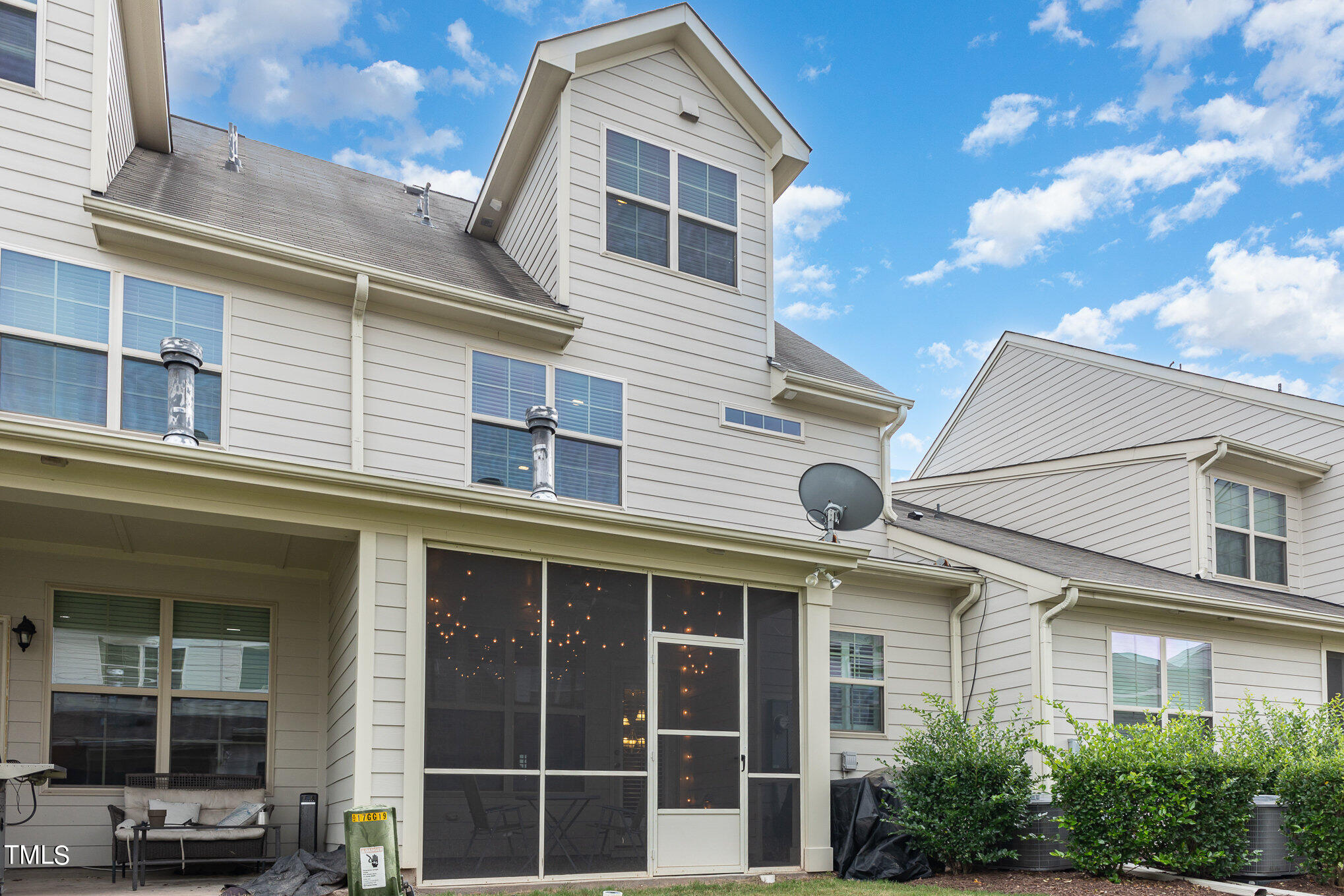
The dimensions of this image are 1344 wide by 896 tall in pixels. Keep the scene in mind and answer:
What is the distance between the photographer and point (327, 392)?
8148mm

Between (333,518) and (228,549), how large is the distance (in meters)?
1.86

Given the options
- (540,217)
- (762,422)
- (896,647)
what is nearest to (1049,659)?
(896,647)

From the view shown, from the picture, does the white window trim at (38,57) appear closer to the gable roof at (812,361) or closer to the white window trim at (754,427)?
the white window trim at (754,427)

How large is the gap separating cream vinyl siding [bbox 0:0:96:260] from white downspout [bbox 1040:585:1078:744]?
913 centimetres

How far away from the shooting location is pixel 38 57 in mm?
7566

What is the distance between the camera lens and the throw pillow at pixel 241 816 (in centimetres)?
742

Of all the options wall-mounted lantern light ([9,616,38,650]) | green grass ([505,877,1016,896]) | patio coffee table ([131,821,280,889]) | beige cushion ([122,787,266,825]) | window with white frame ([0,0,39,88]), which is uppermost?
window with white frame ([0,0,39,88])

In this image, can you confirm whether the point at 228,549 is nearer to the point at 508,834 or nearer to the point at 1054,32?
the point at 508,834

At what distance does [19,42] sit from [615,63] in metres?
5.31

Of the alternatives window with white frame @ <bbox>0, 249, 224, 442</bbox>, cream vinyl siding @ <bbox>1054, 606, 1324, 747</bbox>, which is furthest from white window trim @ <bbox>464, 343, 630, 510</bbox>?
cream vinyl siding @ <bbox>1054, 606, 1324, 747</bbox>

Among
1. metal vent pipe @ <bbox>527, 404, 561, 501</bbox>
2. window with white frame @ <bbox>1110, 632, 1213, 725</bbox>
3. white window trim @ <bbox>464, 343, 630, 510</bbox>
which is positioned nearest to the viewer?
metal vent pipe @ <bbox>527, 404, 561, 501</bbox>

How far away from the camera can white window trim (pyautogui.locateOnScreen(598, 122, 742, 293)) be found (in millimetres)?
9930

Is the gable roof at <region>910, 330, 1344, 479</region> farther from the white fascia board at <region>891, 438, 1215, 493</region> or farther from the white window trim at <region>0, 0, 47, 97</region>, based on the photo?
the white window trim at <region>0, 0, 47, 97</region>

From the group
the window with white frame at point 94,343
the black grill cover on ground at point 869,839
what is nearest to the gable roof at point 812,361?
the black grill cover on ground at point 869,839
